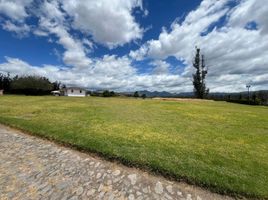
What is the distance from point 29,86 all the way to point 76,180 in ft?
216

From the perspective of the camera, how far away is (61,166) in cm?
574

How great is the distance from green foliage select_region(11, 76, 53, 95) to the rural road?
6295cm

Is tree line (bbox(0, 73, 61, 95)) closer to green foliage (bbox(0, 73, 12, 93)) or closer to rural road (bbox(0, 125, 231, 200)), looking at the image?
green foliage (bbox(0, 73, 12, 93))

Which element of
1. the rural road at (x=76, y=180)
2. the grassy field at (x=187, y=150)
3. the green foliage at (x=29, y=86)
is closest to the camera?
the rural road at (x=76, y=180)

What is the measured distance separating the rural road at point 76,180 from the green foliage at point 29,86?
62.9 m

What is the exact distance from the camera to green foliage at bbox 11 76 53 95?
2454 inches

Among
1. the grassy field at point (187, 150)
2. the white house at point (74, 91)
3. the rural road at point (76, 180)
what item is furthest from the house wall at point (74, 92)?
the rural road at point (76, 180)

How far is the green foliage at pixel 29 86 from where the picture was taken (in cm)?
6234

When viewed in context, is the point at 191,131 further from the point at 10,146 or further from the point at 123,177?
the point at 10,146

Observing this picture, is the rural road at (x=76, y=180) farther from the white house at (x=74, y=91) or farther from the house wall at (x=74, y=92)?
the house wall at (x=74, y=92)

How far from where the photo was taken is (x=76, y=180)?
498 cm

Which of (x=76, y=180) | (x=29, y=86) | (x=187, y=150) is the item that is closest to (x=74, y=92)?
(x=29, y=86)

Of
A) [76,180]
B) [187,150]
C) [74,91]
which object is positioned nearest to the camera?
[76,180]

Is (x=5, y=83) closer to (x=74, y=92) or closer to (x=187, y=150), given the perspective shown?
(x=74, y=92)
